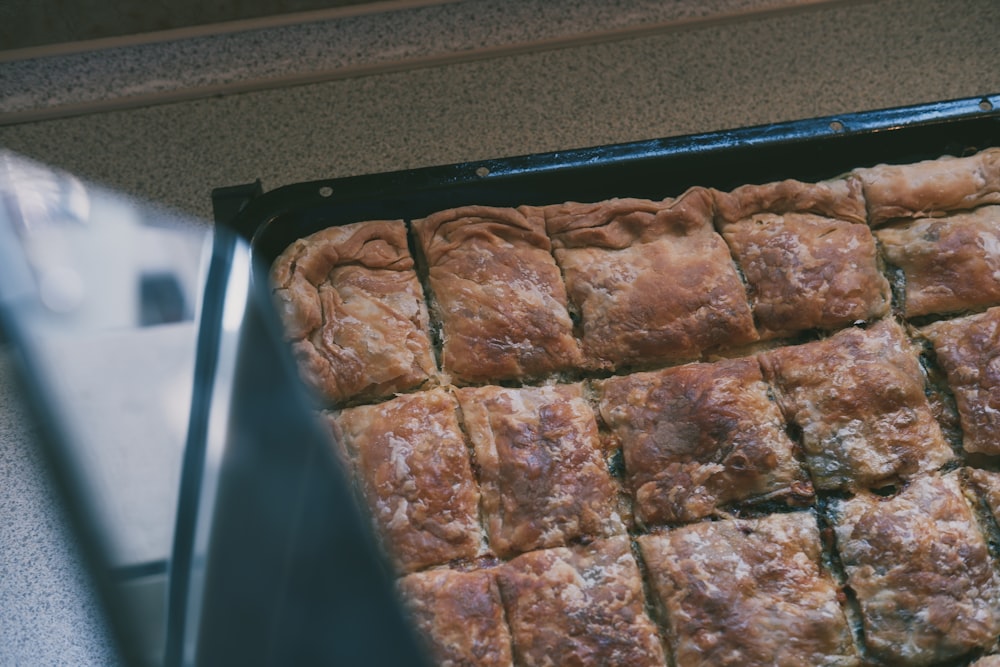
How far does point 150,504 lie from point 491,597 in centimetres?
72

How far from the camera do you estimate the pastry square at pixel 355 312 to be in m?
1.58

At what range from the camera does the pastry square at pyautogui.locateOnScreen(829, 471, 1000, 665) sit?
145 cm

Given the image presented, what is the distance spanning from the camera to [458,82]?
2.18 metres

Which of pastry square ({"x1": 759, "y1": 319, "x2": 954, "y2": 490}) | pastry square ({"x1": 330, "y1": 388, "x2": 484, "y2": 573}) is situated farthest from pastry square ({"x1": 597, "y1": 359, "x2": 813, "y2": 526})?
pastry square ({"x1": 330, "y1": 388, "x2": 484, "y2": 573})

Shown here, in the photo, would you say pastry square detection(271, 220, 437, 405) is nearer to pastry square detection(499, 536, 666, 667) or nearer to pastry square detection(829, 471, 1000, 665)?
pastry square detection(499, 536, 666, 667)

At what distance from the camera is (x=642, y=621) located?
1.45 metres

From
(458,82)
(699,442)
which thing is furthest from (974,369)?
(458,82)

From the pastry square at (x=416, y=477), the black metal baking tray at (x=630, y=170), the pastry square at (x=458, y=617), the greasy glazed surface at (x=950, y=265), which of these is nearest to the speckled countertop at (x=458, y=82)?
the black metal baking tray at (x=630, y=170)

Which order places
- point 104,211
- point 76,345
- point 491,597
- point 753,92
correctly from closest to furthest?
point 491,597
point 76,345
point 104,211
point 753,92

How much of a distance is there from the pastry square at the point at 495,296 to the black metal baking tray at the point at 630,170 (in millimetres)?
72


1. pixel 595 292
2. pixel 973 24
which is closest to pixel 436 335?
pixel 595 292

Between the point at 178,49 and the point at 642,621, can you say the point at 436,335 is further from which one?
the point at 178,49

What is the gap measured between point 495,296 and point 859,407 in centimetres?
68

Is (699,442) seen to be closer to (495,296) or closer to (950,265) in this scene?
(495,296)
